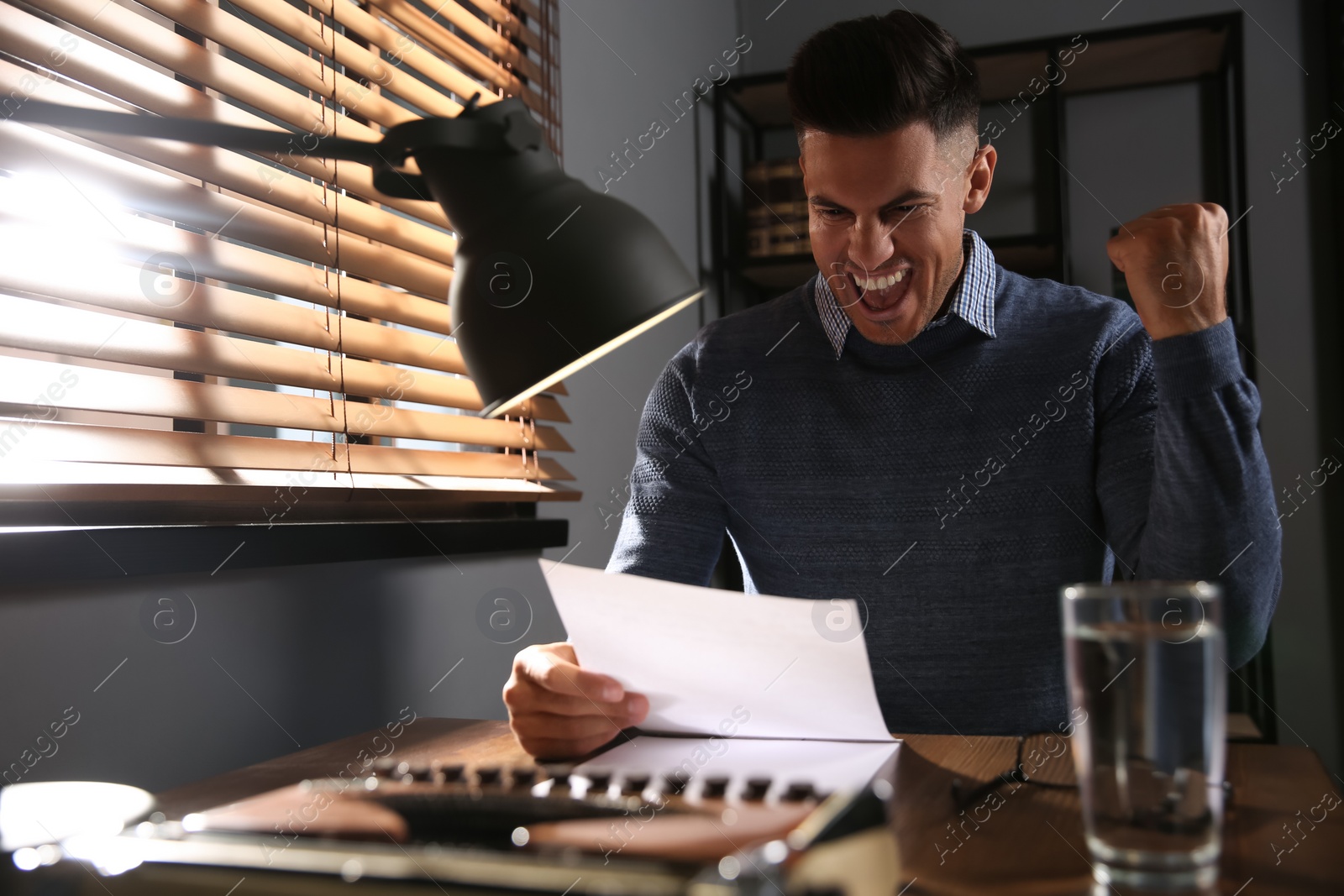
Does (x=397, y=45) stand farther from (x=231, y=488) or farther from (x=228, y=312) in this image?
(x=231, y=488)

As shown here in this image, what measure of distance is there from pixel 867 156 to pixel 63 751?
3.13ft

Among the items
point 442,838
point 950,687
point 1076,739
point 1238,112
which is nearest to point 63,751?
point 442,838

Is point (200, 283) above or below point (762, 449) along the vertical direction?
above

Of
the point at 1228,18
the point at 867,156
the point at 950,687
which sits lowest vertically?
the point at 950,687

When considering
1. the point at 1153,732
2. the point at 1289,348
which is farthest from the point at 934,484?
the point at 1289,348

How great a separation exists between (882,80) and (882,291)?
0.24 meters

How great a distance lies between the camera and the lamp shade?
535 millimetres

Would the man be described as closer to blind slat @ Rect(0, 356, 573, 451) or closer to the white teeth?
the white teeth

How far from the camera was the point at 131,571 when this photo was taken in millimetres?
821

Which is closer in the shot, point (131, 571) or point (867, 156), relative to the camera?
point (131, 571)

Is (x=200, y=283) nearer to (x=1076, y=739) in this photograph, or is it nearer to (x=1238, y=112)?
(x=1076, y=739)

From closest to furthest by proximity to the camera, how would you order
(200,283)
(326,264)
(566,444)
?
1. (200,283)
2. (326,264)
3. (566,444)

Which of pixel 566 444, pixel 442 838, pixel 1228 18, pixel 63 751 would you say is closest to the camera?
pixel 442 838

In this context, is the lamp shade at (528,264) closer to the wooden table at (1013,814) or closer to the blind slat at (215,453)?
the wooden table at (1013,814)
